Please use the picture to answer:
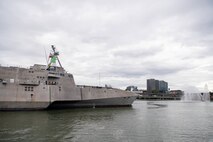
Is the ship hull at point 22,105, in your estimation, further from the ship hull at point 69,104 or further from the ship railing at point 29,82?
the ship railing at point 29,82

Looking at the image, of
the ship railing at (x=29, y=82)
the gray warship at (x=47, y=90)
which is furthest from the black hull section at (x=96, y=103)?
the ship railing at (x=29, y=82)

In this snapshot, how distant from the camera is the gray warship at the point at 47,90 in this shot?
30023mm

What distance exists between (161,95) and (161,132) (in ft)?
484

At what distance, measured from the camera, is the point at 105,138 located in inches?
544

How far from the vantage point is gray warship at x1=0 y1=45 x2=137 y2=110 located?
3002 centimetres

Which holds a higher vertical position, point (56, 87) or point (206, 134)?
point (56, 87)

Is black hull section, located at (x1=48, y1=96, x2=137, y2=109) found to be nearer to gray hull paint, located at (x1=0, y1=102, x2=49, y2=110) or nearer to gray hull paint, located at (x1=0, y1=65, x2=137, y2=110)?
gray hull paint, located at (x1=0, y1=65, x2=137, y2=110)

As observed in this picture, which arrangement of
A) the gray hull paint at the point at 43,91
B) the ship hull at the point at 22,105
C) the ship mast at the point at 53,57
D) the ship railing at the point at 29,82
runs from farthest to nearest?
the ship mast at the point at 53,57 → the ship railing at the point at 29,82 → the gray hull paint at the point at 43,91 → the ship hull at the point at 22,105

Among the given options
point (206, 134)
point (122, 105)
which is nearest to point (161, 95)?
point (122, 105)

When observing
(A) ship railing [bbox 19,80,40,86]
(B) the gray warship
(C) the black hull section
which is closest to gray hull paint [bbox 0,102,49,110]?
(B) the gray warship

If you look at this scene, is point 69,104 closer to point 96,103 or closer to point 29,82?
point 96,103

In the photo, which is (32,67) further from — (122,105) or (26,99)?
(122,105)

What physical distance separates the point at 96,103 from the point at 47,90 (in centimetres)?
1236

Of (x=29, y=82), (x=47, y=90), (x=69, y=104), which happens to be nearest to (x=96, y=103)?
(x=69, y=104)
